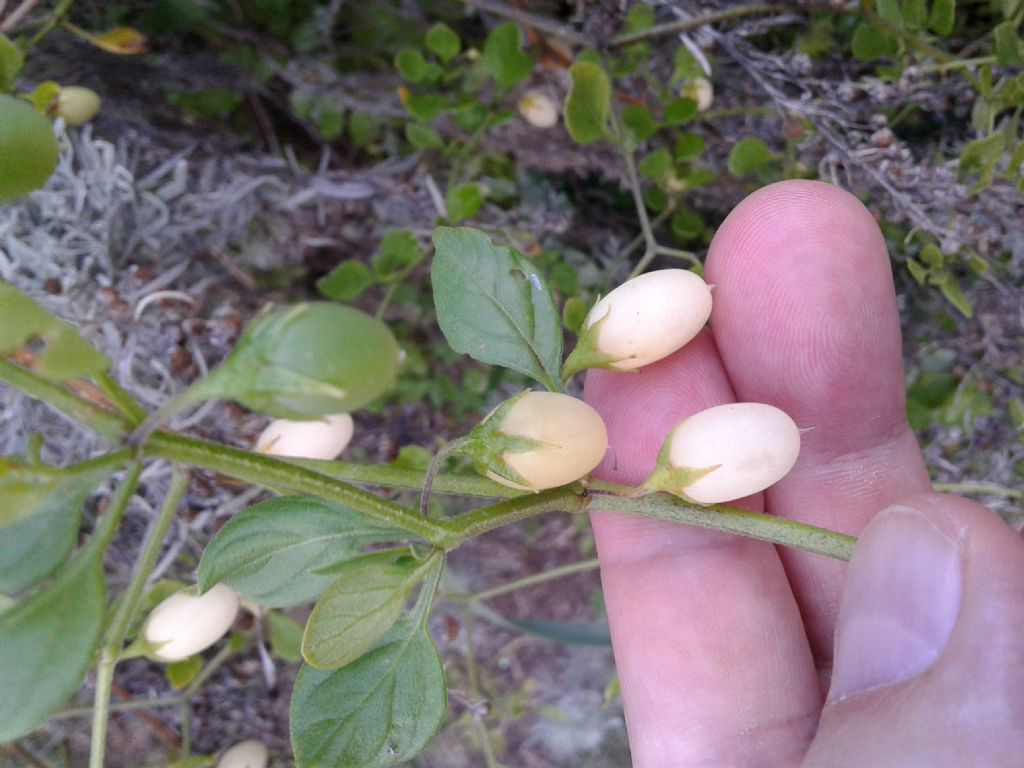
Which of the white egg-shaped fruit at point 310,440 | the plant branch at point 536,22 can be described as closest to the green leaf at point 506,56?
the plant branch at point 536,22

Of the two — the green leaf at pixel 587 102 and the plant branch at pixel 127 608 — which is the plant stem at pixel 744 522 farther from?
the green leaf at pixel 587 102

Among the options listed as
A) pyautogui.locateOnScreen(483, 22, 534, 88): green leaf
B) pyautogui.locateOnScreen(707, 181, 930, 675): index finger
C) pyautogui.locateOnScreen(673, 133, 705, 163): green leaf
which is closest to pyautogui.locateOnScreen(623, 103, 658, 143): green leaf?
pyautogui.locateOnScreen(673, 133, 705, 163): green leaf

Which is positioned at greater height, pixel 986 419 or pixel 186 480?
pixel 186 480

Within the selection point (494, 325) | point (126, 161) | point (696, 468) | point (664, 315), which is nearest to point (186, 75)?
point (126, 161)

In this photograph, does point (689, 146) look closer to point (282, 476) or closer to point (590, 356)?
point (590, 356)

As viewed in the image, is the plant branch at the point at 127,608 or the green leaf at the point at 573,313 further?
the green leaf at the point at 573,313

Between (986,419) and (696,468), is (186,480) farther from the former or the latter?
(986,419)
